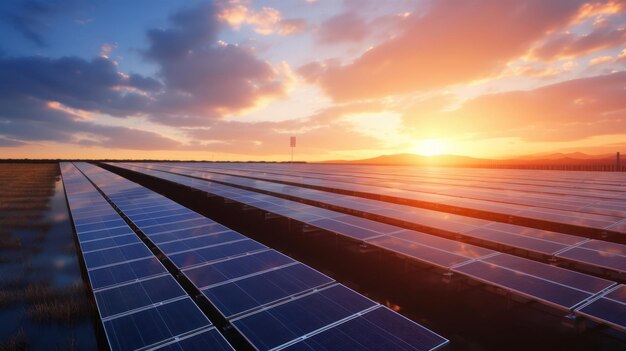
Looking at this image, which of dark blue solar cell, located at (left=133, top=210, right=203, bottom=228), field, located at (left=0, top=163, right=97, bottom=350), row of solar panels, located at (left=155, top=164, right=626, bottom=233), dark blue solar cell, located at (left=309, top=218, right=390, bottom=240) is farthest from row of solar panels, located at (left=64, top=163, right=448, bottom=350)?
row of solar panels, located at (left=155, top=164, right=626, bottom=233)

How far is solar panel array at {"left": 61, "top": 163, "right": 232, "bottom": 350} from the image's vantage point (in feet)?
19.1

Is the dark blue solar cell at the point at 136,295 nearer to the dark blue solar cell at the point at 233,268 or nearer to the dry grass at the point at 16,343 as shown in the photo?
the dark blue solar cell at the point at 233,268

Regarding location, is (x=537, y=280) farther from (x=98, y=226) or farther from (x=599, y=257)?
(x=98, y=226)

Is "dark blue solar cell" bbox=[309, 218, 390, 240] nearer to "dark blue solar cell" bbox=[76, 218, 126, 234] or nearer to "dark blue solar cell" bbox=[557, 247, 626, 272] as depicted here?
"dark blue solar cell" bbox=[557, 247, 626, 272]

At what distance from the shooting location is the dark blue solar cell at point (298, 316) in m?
5.88

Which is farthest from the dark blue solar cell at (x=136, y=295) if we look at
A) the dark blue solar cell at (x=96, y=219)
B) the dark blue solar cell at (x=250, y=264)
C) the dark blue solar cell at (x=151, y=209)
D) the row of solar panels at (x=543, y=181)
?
the row of solar panels at (x=543, y=181)

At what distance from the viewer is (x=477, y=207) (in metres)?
19.0

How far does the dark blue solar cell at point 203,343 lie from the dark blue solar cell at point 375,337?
1236mm

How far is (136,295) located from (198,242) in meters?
4.16

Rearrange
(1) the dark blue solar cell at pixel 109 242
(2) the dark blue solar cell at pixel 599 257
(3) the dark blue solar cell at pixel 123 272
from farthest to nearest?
(1) the dark blue solar cell at pixel 109 242 → (2) the dark blue solar cell at pixel 599 257 → (3) the dark blue solar cell at pixel 123 272

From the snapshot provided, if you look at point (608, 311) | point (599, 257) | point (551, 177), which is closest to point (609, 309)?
point (608, 311)

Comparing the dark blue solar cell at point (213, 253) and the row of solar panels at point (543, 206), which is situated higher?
the row of solar panels at point (543, 206)

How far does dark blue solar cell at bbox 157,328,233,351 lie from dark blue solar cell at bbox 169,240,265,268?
398 centimetres

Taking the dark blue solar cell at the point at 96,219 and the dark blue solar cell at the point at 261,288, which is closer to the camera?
the dark blue solar cell at the point at 261,288
